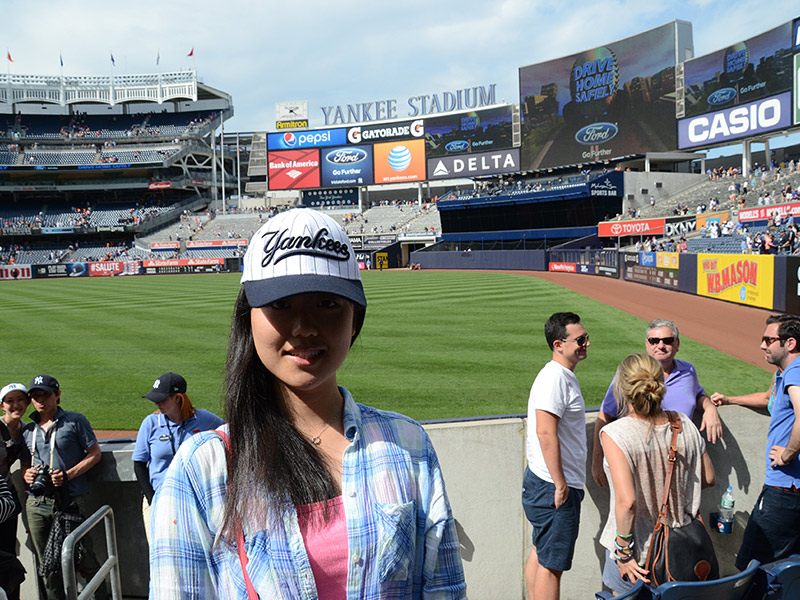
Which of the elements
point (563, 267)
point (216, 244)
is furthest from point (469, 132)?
point (216, 244)

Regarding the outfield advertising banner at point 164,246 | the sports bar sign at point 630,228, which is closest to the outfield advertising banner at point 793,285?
the sports bar sign at point 630,228

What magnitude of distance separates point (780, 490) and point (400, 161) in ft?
218

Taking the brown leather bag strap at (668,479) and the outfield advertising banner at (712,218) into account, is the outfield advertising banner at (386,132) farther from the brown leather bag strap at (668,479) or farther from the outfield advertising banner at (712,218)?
the brown leather bag strap at (668,479)

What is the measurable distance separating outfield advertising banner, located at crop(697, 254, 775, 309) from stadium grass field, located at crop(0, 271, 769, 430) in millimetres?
4427

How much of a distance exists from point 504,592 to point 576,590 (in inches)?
21.7

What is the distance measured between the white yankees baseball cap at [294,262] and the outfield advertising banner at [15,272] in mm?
63435

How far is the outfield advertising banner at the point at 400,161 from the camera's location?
66750mm

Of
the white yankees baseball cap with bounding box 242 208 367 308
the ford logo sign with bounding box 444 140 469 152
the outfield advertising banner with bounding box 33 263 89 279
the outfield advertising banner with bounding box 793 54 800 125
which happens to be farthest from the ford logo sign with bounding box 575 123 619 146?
the white yankees baseball cap with bounding box 242 208 367 308

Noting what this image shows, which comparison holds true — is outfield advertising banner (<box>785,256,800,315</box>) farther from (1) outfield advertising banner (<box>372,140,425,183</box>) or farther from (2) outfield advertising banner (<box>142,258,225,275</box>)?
(1) outfield advertising banner (<box>372,140,425,183</box>)

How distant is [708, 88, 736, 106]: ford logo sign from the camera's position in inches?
1761

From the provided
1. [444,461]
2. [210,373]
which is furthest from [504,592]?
[210,373]

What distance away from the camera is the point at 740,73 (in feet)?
143

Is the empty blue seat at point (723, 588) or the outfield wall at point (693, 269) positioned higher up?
the outfield wall at point (693, 269)

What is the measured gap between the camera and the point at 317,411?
5.38ft
